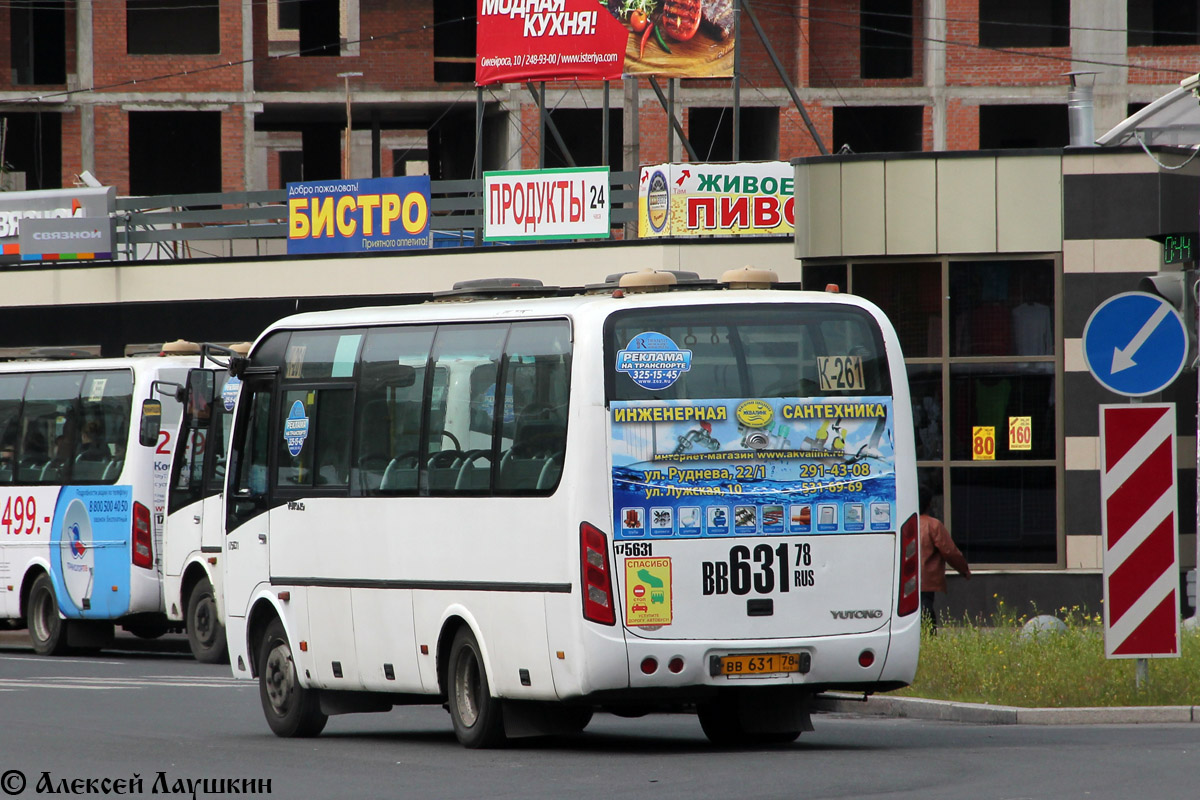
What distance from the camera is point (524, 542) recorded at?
1191 cm

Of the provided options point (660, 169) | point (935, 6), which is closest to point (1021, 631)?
point (660, 169)

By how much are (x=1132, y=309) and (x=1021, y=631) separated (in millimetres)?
3659

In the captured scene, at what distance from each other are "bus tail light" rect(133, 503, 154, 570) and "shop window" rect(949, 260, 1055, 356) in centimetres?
938

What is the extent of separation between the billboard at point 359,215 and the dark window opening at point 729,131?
931 inches

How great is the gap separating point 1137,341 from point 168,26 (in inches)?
1769

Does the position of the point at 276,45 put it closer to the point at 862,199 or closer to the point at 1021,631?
the point at 862,199

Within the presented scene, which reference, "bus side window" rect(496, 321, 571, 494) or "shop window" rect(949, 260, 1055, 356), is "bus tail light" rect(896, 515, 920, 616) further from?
"shop window" rect(949, 260, 1055, 356)

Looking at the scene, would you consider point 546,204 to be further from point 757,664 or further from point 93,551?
point 757,664

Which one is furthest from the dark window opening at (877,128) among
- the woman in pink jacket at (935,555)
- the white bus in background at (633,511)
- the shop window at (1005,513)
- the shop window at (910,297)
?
the white bus in background at (633,511)

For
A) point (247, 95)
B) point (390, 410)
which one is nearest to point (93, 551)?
point (390, 410)

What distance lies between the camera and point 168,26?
5475cm

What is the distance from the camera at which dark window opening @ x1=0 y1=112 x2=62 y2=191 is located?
54906 millimetres

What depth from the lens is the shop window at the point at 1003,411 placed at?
22.8 meters

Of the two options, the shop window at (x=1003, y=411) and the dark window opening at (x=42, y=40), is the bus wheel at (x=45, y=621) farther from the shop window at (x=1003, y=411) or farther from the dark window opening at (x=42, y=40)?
the dark window opening at (x=42, y=40)
